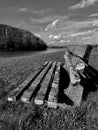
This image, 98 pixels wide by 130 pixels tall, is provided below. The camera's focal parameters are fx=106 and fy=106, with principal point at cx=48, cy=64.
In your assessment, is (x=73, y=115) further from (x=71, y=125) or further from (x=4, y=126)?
(x=4, y=126)

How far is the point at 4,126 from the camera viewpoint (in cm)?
199

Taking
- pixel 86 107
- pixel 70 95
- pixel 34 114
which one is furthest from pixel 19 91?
pixel 86 107

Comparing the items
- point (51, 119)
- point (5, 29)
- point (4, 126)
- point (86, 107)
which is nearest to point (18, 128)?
point (4, 126)

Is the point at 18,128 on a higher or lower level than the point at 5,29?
lower

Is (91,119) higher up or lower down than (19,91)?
lower down

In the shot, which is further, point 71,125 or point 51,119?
point 51,119

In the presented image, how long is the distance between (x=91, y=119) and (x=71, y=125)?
19.5 inches

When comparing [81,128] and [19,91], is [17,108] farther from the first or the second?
[81,128]

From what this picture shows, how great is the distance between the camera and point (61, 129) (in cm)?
197

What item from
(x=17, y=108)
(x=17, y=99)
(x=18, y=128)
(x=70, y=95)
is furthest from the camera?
(x=70, y=95)

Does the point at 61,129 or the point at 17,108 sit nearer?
the point at 61,129

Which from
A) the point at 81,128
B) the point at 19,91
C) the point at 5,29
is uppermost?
the point at 5,29

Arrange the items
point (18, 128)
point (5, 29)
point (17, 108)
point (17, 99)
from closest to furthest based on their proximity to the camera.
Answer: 1. point (18, 128)
2. point (17, 108)
3. point (17, 99)
4. point (5, 29)

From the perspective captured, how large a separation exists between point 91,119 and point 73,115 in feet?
1.22
